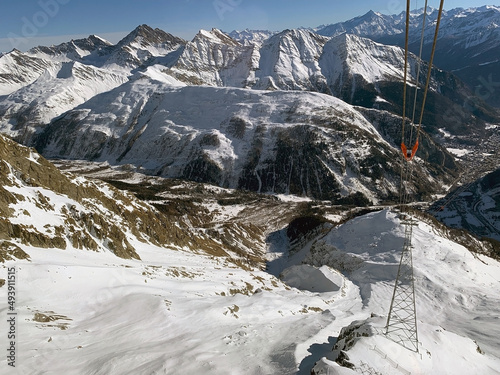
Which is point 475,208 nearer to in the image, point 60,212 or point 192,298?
point 192,298

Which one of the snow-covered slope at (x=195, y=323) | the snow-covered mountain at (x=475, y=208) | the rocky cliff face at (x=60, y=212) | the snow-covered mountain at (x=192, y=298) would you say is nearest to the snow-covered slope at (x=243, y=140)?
the snow-covered mountain at (x=475, y=208)

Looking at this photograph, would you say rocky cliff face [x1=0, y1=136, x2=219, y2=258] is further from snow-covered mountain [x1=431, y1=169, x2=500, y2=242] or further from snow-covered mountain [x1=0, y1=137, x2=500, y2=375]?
snow-covered mountain [x1=431, y1=169, x2=500, y2=242]

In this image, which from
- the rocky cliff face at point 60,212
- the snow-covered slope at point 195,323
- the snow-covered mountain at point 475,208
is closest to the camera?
the snow-covered slope at point 195,323

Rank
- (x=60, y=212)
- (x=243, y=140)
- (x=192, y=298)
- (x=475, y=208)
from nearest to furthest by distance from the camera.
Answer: (x=192, y=298)
(x=60, y=212)
(x=475, y=208)
(x=243, y=140)

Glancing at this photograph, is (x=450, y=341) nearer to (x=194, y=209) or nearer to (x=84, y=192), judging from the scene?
(x=84, y=192)

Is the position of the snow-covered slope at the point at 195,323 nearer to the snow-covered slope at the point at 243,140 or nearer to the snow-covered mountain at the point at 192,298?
the snow-covered mountain at the point at 192,298

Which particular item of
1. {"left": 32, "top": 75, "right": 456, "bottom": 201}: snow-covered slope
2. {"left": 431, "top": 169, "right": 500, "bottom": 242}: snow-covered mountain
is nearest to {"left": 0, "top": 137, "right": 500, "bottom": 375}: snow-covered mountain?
{"left": 431, "top": 169, "right": 500, "bottom": 242}: snow-covered mountain

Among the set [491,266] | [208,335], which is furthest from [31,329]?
[491,266]

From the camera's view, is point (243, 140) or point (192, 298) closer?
point (192, 298)

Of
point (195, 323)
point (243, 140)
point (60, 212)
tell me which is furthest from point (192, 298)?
point (243, 140)

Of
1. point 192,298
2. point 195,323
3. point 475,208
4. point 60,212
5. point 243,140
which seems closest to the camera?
point 195,323
